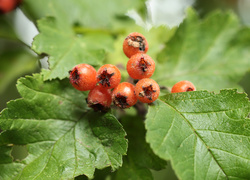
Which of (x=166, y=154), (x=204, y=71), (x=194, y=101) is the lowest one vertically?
(x=166, y=154)

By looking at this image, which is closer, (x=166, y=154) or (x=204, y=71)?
(x=166, y=154)

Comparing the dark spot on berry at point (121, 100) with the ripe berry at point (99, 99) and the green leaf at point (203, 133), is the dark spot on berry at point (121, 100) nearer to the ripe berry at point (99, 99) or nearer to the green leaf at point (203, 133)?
the ripe berry at point (99, 99)

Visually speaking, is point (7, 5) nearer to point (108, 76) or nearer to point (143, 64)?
point (108, 76)

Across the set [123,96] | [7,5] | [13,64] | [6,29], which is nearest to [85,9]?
[7,5]

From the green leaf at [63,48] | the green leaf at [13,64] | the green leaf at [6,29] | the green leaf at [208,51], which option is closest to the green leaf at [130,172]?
the green leaf at [63,48]

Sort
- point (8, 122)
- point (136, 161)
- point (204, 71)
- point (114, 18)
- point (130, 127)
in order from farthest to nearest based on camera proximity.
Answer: point (114, 18), point (204, 71), point (130, 127), point (136, 161), point (8, 122)

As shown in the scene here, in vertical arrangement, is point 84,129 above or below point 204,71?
below

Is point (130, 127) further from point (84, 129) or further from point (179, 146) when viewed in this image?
point (179, 146)

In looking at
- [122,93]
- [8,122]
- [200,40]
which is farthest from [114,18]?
[8,122]
